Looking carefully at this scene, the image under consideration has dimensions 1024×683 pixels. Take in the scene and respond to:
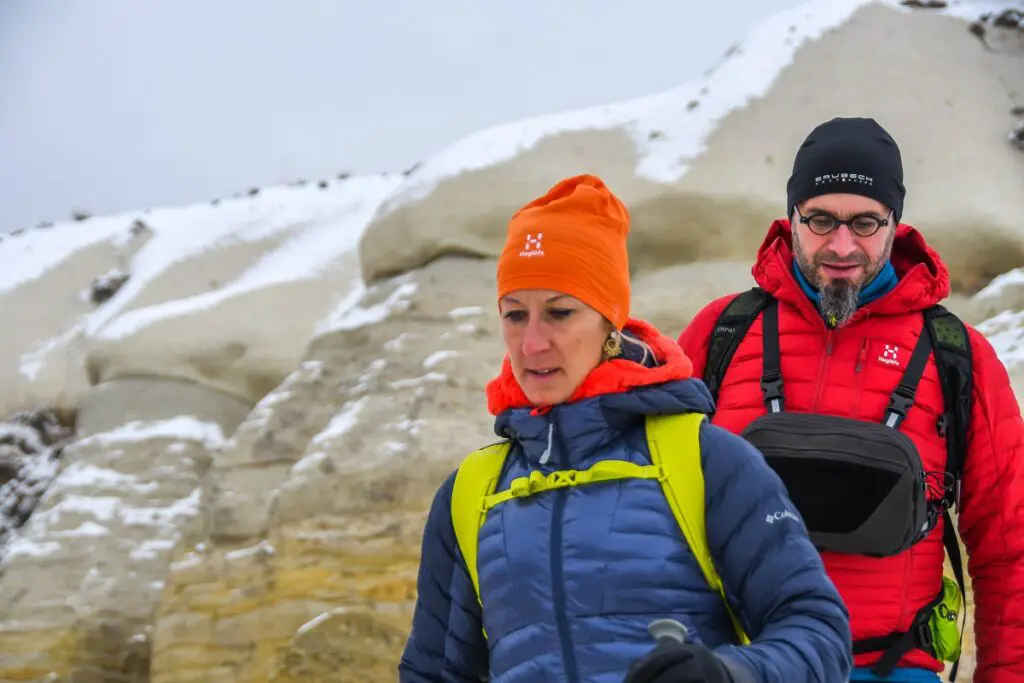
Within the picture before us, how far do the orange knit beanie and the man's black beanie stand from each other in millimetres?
897

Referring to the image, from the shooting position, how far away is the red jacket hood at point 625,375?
7.36ft

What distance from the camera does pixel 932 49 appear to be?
12016 mm

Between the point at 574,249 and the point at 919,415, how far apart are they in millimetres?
1219

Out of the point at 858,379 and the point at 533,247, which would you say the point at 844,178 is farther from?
the point at 533,247

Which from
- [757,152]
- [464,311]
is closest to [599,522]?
[464,311]

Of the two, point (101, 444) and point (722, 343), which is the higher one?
point (722, 343)

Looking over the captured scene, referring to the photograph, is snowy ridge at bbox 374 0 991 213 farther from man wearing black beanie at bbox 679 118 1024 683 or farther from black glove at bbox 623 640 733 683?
black glove at bbox 623 640 733 683

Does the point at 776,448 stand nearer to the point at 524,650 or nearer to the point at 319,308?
the point at 524,650

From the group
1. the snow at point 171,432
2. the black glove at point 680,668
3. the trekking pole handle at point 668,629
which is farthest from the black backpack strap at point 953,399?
the snow at point 171,432

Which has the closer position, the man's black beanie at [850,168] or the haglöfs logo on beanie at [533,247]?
the haglöfs logo on beanie at [533,247]

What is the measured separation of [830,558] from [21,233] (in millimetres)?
22858

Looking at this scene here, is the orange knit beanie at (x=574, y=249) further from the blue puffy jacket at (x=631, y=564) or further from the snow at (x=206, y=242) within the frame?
the snow at (x=206, y=242)

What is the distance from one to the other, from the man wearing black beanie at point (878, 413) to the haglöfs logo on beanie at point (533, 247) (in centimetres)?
88

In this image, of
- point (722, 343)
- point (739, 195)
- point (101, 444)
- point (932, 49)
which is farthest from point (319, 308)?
point (722, 343)
